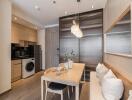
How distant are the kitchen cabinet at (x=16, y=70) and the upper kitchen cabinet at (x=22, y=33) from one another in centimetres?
114

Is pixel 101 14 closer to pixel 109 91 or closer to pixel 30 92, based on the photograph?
pixel 109 91

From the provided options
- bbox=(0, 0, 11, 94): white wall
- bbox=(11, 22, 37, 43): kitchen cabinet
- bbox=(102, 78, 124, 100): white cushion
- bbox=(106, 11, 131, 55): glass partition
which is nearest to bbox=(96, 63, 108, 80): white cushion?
bbox=(106, 11, 131, 55): glass partition

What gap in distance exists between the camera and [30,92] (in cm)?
313

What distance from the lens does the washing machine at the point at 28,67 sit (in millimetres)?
4561

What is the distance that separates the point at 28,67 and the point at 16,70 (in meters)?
0.70

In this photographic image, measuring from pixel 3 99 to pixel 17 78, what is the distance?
1.65m

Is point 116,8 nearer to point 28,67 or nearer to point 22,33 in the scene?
point 28,67

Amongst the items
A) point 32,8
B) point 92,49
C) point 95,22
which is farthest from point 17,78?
point 95,22

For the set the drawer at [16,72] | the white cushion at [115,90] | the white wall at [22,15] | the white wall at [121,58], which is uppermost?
the white wall at [22,15]

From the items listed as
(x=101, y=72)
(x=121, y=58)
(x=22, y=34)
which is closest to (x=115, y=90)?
(x=121, y=58)

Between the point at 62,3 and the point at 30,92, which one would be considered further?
the point at 62,3

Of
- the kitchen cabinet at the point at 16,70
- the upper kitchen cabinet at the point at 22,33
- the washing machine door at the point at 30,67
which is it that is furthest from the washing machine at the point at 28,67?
the upper kitchen cabinet at the point at 22,33

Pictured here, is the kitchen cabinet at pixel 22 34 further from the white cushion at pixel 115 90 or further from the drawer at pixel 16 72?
the white cushion at pixel 115 90

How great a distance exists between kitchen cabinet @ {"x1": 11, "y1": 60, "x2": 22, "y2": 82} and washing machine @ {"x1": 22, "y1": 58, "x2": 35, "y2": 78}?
0.57 ft
